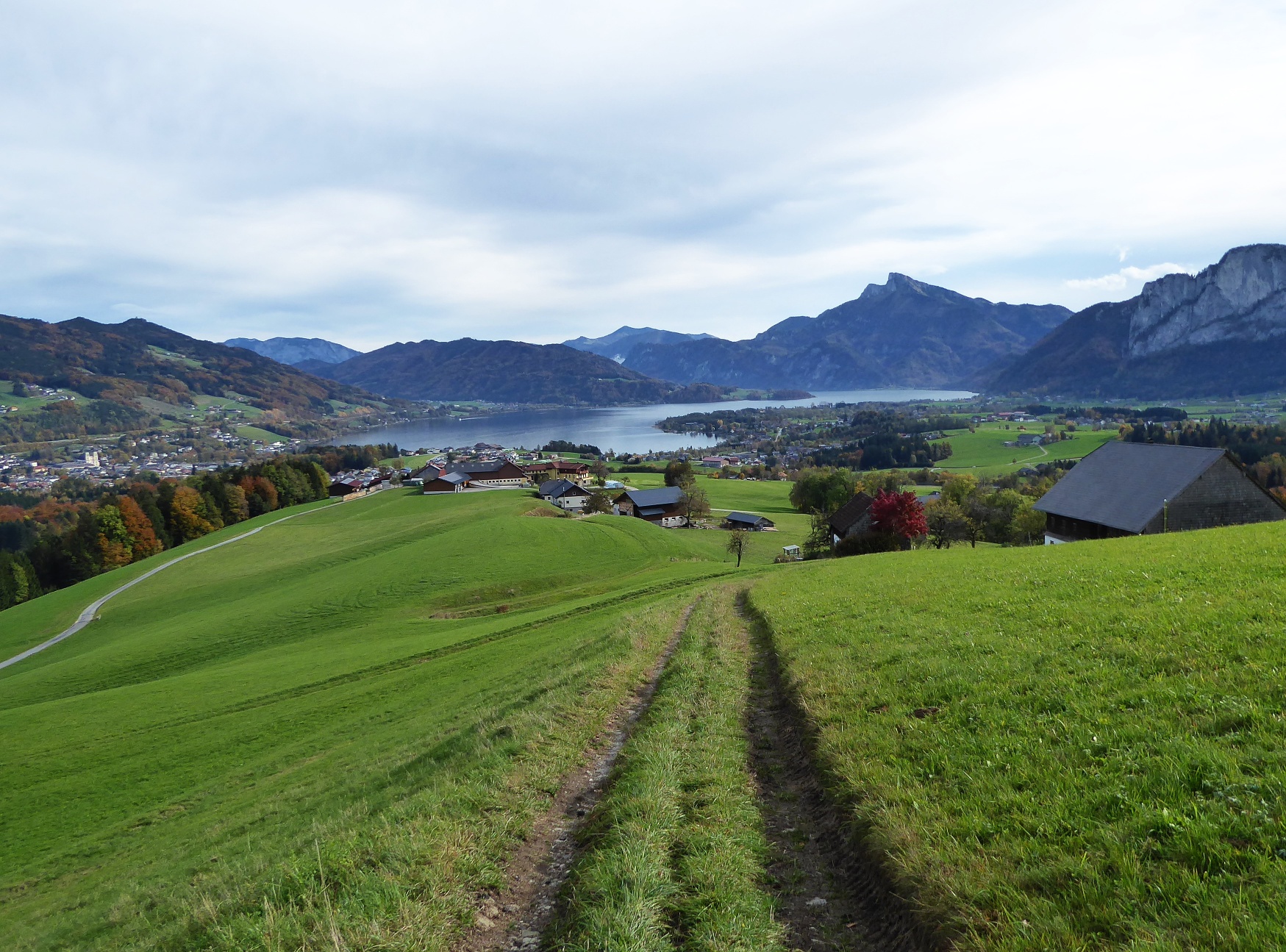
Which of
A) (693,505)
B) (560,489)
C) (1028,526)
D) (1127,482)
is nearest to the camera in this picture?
(1127,482)

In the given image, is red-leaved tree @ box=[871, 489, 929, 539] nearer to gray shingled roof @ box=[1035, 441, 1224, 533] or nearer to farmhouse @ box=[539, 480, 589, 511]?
gray shingled roof @ box=[1035, 441, 1224, 533]

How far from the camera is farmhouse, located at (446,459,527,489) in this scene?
418ft

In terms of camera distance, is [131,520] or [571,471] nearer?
[131,520]

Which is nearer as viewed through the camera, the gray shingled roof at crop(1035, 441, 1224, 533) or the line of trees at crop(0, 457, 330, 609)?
the gray shingled roof at crop(1035, 441, 1224, 533)

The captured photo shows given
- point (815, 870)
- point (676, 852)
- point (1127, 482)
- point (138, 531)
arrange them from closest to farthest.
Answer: point (815, 870) → point (676, 852) → point (1127, 482) → point (138, 531)

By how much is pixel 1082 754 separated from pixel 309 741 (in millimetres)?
23242

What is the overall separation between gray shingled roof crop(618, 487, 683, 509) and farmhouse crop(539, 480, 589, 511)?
801cm

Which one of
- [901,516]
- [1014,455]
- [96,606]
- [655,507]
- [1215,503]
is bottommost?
[96,606]

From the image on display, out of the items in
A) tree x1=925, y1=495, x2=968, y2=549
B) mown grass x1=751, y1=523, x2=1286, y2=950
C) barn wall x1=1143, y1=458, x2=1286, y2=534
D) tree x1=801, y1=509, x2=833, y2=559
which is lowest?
tree x1=801, y1=509, x2=833, y2=559

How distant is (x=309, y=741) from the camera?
21547mm

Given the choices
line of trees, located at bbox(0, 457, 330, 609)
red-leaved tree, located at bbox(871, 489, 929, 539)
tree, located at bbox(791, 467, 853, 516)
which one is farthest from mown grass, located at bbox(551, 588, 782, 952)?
line of trees, located at bbox(0, 457, 330, 609)

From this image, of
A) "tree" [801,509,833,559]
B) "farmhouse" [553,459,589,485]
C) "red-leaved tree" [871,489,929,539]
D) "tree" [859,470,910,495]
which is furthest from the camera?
"farmhouse" [553,459,589,485]

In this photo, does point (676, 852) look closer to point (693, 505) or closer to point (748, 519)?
point (748, 519)

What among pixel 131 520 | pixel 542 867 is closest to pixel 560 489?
pixel 131 520
